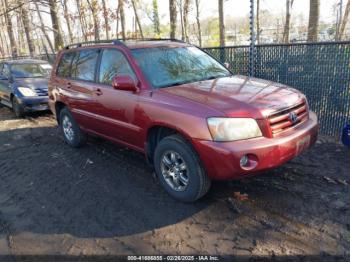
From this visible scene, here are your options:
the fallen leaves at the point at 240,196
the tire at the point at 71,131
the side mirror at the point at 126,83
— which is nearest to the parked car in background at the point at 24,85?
the tire at the point at 71,131

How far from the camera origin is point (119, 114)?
177 inches

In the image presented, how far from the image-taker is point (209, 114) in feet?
10.9

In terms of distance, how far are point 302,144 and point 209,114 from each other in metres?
1.18

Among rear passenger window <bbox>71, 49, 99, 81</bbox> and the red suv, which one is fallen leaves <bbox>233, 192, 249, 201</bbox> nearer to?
the red suv

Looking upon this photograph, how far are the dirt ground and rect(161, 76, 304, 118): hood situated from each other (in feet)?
3.50

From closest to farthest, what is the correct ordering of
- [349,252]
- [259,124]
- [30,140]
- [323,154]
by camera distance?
[349,252] < [259,124] < [323,154] < [30,140]

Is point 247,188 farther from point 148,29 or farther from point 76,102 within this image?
point 148,29

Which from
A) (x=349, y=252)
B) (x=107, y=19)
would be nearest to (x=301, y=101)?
(x=349, y=252)

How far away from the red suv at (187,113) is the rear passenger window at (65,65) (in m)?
0.50

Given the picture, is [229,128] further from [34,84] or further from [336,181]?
[34,84]

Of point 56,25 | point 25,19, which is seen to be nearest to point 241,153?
point 56,25

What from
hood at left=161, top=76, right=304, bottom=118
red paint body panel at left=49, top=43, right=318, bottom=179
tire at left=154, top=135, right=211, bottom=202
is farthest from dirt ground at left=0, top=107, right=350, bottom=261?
hood at left=161, top=76, right=304, bottom=118

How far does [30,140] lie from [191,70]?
423cm

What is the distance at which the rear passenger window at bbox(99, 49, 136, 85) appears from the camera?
441 cm
